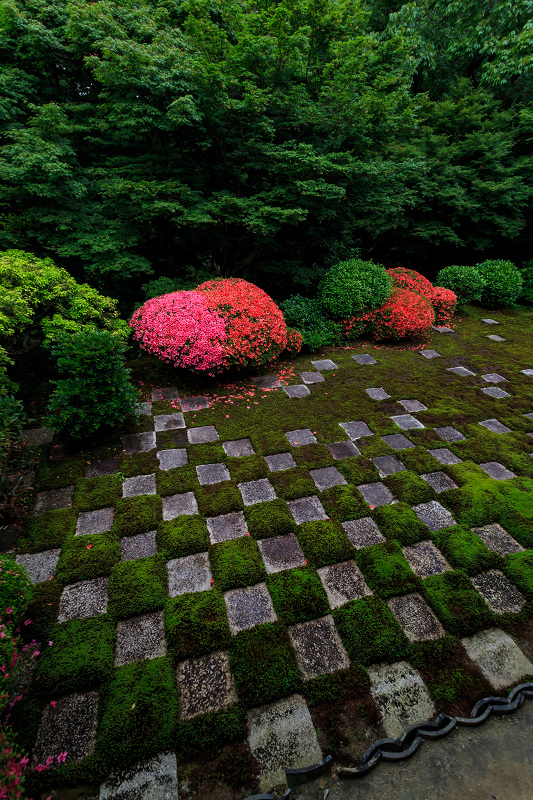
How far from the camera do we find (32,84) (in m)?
6.07

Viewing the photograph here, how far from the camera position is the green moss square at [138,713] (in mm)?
2016

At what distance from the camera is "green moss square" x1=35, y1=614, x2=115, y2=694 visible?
7.45 feet

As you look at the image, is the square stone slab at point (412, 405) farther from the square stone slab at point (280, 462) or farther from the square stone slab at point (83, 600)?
the square stone slab at point (83, 600)

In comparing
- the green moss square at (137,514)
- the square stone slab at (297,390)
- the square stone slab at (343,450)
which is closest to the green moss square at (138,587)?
the green moss square at (137,514)

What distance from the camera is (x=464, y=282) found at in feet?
30.0

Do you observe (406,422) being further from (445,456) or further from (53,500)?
(53,500)

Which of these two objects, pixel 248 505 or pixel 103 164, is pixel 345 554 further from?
pixel 103 164

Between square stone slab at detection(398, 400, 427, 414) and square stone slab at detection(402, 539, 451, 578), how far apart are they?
7.68 feet

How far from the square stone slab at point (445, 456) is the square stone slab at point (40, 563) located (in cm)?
419

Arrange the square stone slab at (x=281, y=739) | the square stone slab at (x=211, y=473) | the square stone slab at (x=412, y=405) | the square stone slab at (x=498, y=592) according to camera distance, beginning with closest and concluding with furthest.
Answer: the square stone slab at (x=281, y=739) → the square stone slab at (x=498, y=592) → the square stone slab at (x=211, y=473) → the square stone slab at (x=412, y=405)

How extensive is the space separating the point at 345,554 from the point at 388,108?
24.7 feet

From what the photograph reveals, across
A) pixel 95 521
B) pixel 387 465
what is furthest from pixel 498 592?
pixel 95 521

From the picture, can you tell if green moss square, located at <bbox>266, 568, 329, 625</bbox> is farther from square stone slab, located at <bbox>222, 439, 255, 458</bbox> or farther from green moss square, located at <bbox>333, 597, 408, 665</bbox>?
square stone slab, located at <bbox>222, 439, 255, 458</bbox>

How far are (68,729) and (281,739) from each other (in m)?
1.29
